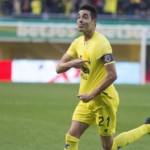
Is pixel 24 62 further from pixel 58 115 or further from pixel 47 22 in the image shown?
pixel 58 115

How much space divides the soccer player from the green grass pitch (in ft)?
8.09

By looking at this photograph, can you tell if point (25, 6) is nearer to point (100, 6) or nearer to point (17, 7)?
point (17, 7)

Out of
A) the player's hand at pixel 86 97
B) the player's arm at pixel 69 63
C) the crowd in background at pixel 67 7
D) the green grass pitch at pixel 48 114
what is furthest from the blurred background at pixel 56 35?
the player's hand at pixel 86 97

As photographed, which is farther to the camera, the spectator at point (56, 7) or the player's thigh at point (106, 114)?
the spectator at point (56, 7)

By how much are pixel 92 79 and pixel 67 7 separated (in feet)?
71.0

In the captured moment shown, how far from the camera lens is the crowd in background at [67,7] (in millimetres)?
29109

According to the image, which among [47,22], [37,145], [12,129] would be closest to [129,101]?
[12,129]

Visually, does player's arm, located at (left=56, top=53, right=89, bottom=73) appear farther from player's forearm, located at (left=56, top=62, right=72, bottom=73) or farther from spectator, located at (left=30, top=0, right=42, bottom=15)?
spectator, located at (left=30, top=0, right=42, bottom=15)

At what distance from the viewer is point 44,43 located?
1164 inches

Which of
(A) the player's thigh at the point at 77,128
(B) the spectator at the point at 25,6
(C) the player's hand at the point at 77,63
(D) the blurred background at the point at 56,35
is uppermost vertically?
(C) the player's hand at the point at 77,63

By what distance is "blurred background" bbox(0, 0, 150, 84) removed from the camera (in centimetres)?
2546

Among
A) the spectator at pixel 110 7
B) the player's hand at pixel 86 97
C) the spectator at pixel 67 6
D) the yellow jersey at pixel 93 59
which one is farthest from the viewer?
the spectator at pixel 67 6

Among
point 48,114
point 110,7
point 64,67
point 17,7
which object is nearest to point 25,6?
point 17,7

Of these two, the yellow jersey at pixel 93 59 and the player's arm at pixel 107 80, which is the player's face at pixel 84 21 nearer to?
the yellow jersey at pixel 93 59
